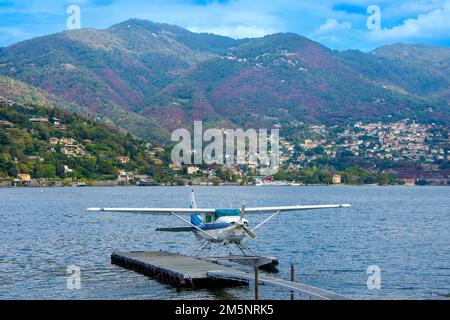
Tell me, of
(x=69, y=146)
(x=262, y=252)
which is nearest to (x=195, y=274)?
(x=262, y=252)

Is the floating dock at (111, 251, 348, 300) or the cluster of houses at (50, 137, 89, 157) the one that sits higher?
the cluster of houses at (50, 137, 89, 157)

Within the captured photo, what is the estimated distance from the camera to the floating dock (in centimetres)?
2362

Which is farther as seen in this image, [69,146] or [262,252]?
[69,146]

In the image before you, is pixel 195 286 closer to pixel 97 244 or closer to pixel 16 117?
pixel 97 244

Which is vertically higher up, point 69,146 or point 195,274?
point 69,146

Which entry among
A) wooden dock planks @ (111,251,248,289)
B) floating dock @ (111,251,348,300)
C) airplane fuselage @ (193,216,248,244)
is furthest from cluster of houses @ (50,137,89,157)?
airplane fuselage @ (193,216,248,244)

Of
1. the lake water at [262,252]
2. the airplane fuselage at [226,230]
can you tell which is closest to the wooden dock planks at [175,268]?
the lake water at [262,252]

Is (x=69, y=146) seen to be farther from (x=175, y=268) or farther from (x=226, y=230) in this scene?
(x=175, y=268)

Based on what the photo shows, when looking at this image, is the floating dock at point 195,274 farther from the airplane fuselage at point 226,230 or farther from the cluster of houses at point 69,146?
the cluster of houses at point 69,146

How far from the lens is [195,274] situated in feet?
86.9

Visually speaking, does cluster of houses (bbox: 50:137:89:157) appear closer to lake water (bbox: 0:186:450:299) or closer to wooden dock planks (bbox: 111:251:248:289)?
lake water (bbox: 0:186:450:299)

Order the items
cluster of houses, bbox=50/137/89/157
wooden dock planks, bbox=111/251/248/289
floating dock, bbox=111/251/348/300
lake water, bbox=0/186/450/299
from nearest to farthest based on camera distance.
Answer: floating dock, bbox=111/251/348/300, wooden dock planks, bbox=111/251/248/289, lake water, bbox=0/186/450/299, cluster of houses, bbox=50/137/89/157

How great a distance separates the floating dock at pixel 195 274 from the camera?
2362 cm
